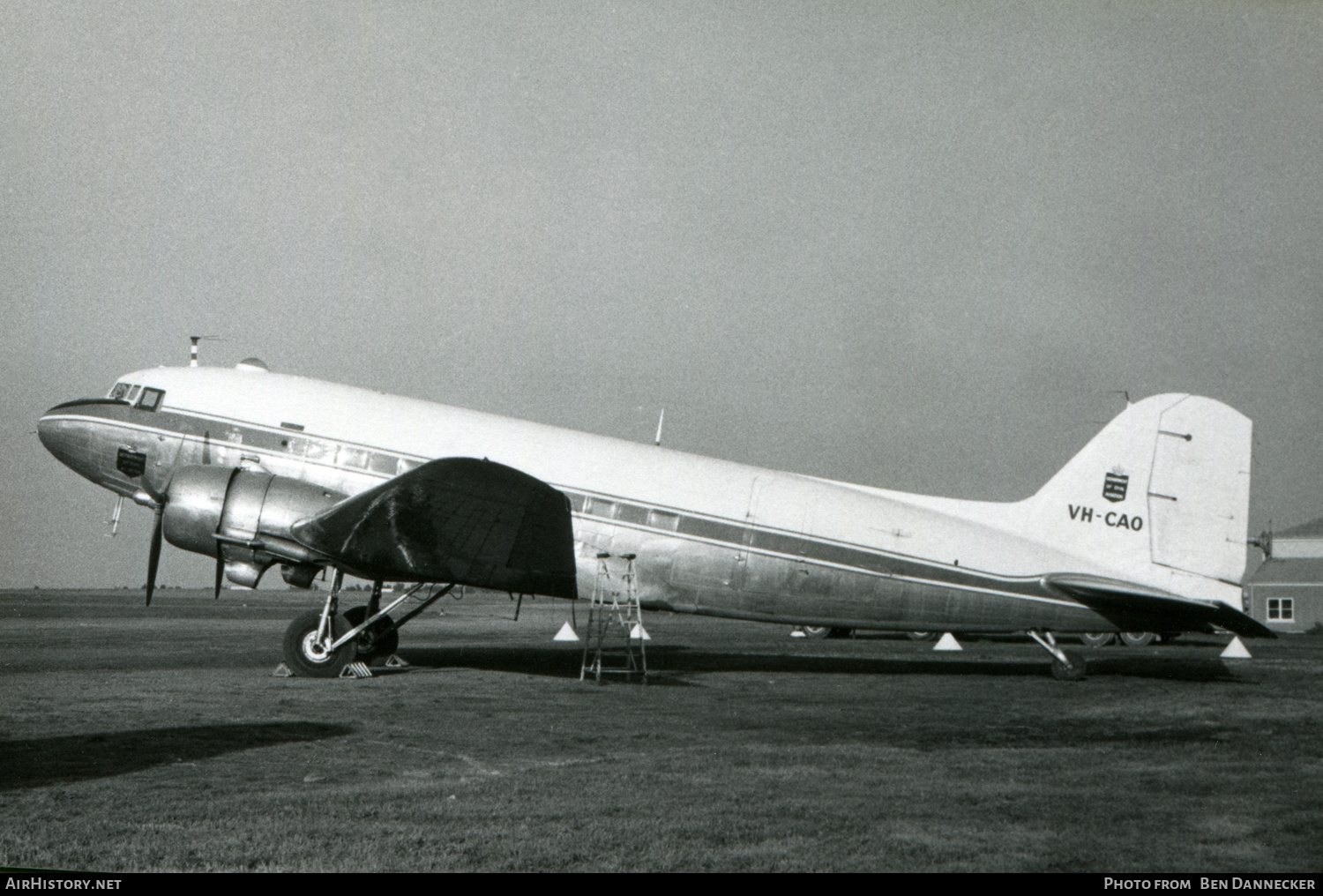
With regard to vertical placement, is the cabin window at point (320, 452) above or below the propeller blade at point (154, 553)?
above

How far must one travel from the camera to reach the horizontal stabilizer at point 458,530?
461 inches

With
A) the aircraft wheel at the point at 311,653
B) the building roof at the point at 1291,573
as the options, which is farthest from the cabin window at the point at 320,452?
the building roof at the point at 1291,573

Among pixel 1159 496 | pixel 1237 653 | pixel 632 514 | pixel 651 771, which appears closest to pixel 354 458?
pixel 632 514

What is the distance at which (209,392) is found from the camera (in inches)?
568

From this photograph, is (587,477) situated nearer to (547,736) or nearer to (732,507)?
(732,507)

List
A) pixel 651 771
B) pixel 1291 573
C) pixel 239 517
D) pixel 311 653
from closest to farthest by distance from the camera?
1. pixel 651 771
2. pixel 239 517
3. pixel 311 653
4. pixel 1291 573

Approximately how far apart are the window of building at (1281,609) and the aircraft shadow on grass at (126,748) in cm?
4781

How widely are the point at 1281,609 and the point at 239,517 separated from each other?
47.0 m

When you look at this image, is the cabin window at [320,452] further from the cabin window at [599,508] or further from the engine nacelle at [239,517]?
the cabin window at [599,508]

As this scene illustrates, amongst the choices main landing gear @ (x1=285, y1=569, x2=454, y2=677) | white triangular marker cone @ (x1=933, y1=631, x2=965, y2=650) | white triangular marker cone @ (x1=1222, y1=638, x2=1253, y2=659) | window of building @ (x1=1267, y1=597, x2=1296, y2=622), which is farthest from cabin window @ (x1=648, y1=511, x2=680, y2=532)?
window of building @ (x1=1267, y1=597, x2=1296, y2=622)

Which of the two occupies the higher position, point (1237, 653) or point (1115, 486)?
point (1115, 486)

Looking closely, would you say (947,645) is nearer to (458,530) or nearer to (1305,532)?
(458,530)

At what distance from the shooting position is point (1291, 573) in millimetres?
47781

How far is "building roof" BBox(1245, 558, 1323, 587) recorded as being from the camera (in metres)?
46.8
